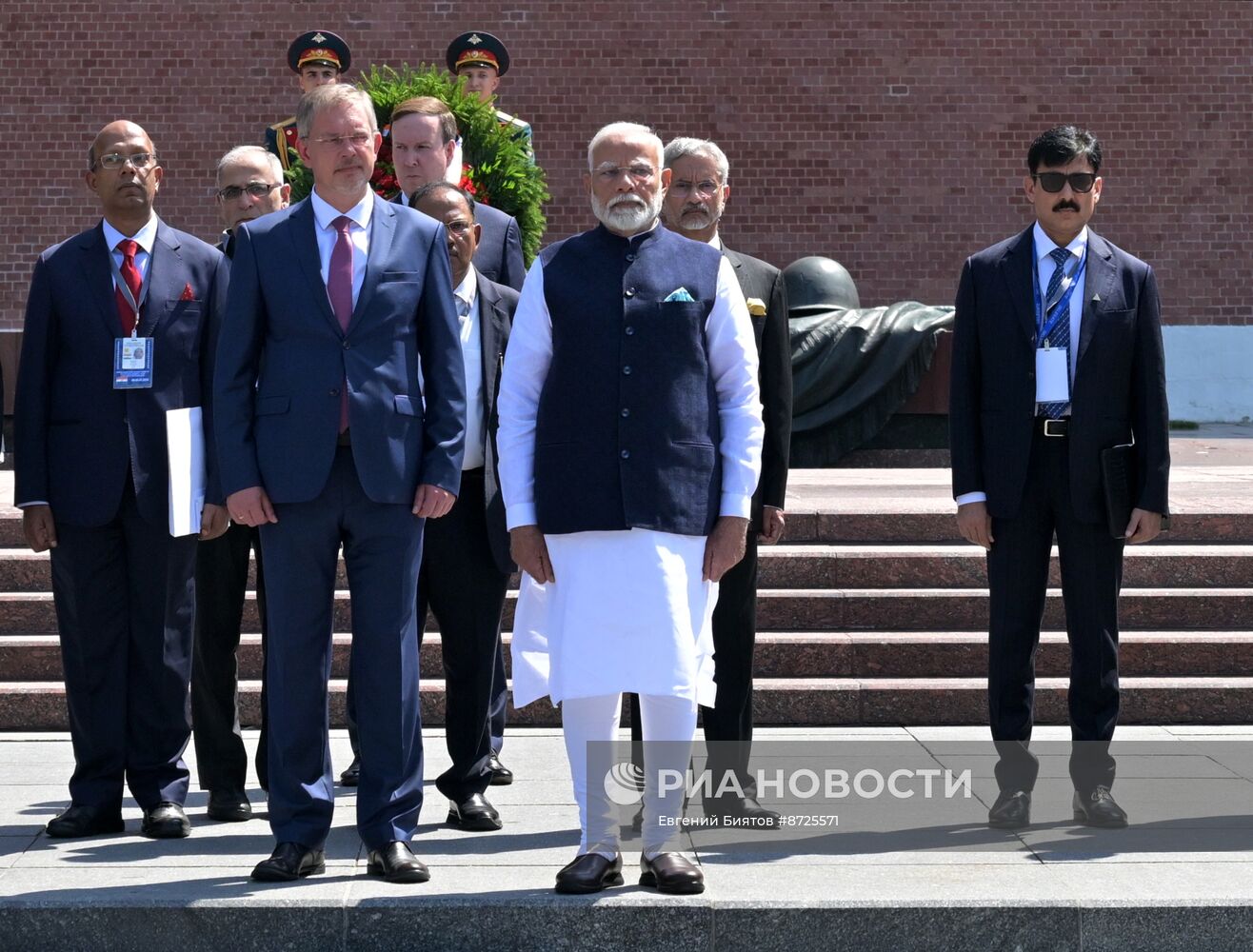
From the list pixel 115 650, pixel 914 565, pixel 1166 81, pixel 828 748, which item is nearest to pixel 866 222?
pixel 1166 81

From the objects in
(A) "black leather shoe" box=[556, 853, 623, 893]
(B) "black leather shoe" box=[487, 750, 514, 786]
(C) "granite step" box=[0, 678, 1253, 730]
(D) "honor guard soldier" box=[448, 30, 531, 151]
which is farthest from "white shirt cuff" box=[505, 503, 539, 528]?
(D) "honor guard soldier" box=[448, 30, 531, 151]

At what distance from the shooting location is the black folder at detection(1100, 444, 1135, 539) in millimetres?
4168

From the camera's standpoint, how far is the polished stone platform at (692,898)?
3.40 meters

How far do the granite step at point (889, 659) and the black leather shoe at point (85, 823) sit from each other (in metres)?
1.74

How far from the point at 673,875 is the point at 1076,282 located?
6.46 ft

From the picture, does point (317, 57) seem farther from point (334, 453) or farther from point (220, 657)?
point (334, 453)

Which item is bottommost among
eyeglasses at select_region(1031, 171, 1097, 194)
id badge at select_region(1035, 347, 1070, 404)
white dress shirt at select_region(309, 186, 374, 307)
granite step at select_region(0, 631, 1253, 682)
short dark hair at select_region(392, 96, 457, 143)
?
granite step at select_region(0, 631, 1253, 682)

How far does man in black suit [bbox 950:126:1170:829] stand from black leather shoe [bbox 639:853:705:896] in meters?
1.07

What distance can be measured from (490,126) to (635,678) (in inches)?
237

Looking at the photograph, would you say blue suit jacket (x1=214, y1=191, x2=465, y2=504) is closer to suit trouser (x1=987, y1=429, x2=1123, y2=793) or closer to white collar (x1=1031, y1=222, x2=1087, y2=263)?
suit trouser (x1=987, y1=429, x2=1123, y2=793)

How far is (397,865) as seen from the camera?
359 cm

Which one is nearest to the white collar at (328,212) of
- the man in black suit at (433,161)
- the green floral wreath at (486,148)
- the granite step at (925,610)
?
the man in black suit at (433,161)

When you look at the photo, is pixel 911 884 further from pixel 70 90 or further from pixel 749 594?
pixel 70 90

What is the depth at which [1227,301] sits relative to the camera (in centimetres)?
1567
